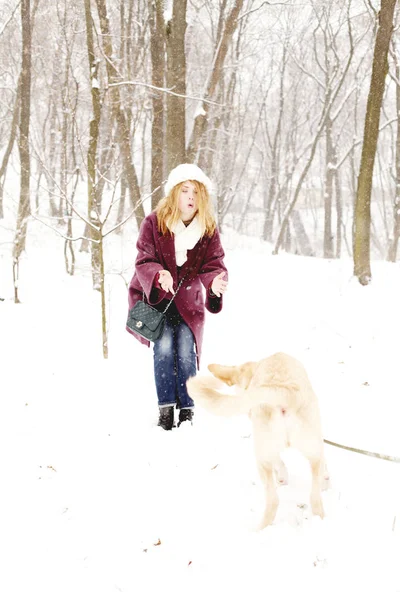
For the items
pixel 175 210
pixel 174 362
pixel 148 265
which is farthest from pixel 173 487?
pixel 175 210

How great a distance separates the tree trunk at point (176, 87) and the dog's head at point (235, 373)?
581 cm

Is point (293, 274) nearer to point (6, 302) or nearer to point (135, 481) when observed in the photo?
point (6, 302)

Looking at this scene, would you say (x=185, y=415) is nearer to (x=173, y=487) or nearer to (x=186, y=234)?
(x=173, y=487)

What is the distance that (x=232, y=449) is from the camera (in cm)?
319

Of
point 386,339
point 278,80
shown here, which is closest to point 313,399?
point 386,339

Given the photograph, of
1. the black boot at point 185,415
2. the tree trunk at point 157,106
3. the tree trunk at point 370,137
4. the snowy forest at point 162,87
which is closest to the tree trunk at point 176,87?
the snowy forest at point 162,87

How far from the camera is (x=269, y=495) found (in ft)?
7.55

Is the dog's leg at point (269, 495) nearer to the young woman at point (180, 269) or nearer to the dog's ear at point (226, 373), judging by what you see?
the dog's ear at point (226, 373)

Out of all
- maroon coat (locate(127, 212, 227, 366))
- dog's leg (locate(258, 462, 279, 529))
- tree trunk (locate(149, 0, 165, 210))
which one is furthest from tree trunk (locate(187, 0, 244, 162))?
dog's leg (locate(258, 462, 279, 529))

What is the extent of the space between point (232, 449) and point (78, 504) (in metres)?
1.19

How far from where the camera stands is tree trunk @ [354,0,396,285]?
7.09 m

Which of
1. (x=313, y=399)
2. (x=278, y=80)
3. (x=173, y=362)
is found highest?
(x=278, y=80)

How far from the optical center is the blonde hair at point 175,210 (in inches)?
138

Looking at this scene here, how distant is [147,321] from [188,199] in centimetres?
108
